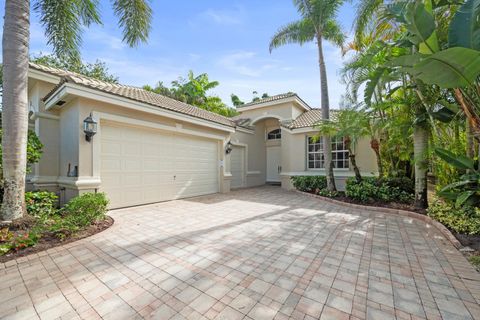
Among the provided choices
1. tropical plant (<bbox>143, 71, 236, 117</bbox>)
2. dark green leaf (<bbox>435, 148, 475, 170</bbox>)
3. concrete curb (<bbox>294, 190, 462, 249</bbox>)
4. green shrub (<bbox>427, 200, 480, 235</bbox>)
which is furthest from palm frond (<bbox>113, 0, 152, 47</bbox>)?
tropical plant (<bbox>143, 71, 236, 117</bbox>)

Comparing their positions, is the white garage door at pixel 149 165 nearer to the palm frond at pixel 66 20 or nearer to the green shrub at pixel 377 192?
the palm frond at pixel 66 20

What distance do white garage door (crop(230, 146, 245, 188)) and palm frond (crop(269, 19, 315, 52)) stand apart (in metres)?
6.27

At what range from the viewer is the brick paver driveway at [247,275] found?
2.38m

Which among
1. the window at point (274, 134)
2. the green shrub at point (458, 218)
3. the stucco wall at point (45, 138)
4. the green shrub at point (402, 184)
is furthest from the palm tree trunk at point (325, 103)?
the stucco wall at point (45, 138)

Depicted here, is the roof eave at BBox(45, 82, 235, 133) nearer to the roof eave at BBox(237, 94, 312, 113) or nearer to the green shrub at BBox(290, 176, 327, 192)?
the green shrub at BBox(290, 176, 327, 192)

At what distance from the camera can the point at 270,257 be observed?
3.70 metres

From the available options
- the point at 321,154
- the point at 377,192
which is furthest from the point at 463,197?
the point at 321,154

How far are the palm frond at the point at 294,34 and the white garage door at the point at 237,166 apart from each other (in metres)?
6.27

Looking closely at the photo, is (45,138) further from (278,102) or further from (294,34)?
(278,102)

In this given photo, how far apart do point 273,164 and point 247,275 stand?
12.9 m

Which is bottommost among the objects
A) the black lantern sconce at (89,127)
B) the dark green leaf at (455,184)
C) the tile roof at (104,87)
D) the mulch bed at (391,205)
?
the mulch bed at (391,205)

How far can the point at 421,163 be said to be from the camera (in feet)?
21.6

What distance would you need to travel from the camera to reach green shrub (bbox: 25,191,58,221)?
5375 millimetres

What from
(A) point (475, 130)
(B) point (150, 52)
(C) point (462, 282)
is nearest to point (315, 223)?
(C) point (462, 282)
